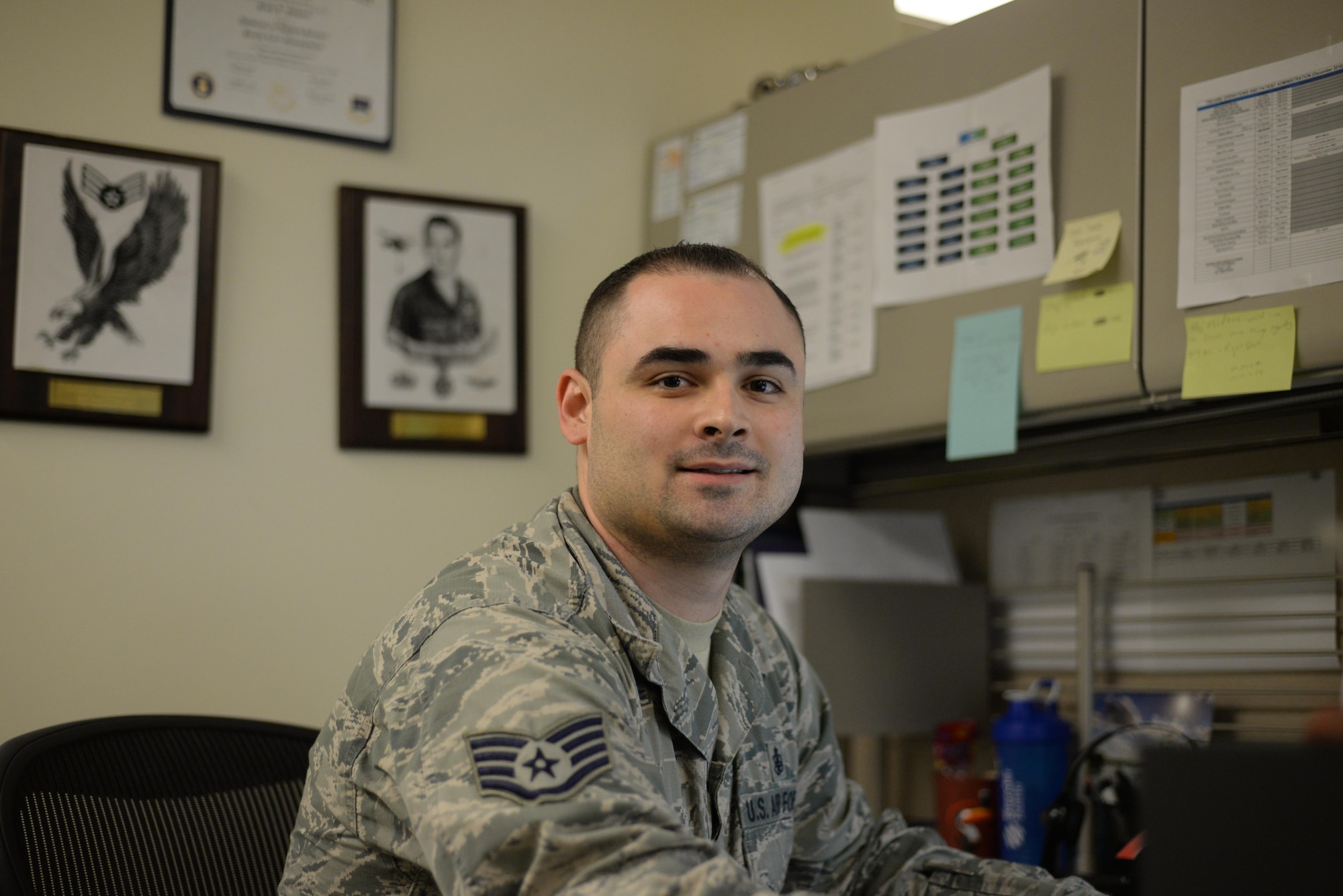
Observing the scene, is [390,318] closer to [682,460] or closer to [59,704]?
[59,704]

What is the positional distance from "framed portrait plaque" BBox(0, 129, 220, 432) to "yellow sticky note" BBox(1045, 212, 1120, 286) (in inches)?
45.3

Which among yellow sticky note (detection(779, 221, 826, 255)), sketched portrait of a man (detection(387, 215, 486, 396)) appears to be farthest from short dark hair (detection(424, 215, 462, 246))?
yellow sticky note (detection(779, 221, 826, 255))

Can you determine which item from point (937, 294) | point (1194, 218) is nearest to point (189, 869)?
point (937, 294)

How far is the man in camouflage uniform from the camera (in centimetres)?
79

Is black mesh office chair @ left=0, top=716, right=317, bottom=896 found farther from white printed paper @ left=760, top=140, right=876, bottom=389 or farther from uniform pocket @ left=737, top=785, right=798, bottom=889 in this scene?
white printed paper @ left=760, top=140, right=876, bottom=389

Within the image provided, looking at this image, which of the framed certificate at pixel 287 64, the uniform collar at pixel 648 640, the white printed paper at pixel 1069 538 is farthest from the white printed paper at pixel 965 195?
the framed certificate at pixel 287 64

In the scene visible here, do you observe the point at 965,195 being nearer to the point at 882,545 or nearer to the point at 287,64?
the point at 882,545

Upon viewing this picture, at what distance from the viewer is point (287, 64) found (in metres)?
1.77

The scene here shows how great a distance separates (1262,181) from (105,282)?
145 cm

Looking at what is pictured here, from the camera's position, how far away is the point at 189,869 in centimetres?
117

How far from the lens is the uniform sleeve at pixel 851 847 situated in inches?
46.0

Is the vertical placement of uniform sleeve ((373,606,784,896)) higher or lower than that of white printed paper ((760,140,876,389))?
lower

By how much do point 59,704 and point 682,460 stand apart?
986mm

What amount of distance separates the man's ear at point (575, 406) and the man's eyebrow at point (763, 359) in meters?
0.18
